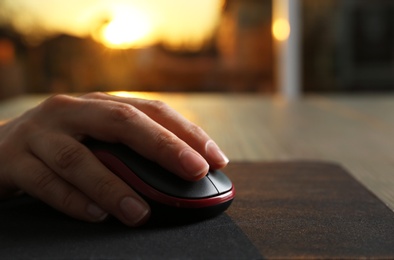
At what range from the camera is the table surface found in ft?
2.73

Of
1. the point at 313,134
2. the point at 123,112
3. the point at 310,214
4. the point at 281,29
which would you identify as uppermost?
the point at 123,112

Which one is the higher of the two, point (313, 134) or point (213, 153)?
point (213, 153)

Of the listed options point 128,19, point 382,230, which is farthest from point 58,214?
point 128,19

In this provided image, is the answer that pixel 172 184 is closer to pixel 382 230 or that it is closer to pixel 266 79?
pixel 382 230

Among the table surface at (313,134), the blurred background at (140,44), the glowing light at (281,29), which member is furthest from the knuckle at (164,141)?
the blurred background at (140,44)

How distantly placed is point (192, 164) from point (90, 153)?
0.30 feet

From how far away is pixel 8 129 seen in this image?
0.56 metres

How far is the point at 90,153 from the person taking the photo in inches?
19.2

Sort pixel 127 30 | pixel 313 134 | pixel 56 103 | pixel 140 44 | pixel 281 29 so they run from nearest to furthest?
pixel 56 103 → pixel 313 134 → pixel 281 29 → pixel 127 30 → pixel 140 44

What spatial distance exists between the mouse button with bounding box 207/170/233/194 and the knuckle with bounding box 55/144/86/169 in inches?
4.2

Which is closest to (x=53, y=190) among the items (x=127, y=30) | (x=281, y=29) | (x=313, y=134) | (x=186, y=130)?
(x=186, y=130)

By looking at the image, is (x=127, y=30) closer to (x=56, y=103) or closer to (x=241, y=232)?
(x=56, y=103)

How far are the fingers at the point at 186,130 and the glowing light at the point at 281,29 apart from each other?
302cm

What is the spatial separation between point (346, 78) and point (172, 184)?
3.42 metres
